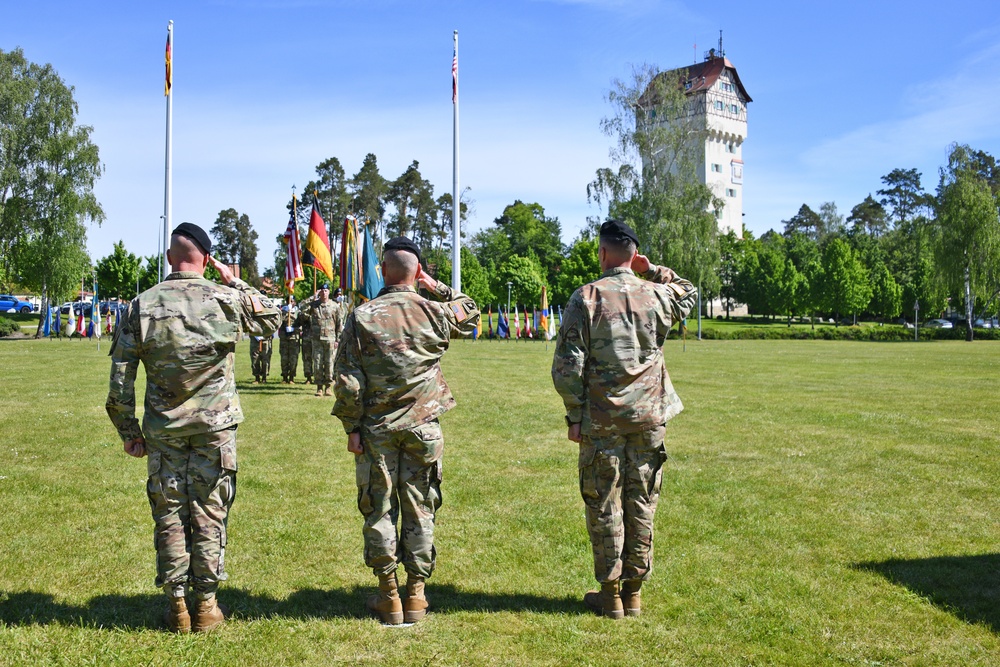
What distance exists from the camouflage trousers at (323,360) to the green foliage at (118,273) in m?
64.8

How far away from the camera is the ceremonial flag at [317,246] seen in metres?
18.4

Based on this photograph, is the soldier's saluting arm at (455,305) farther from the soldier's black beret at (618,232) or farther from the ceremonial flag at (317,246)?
the ceremonial flag at (317,246)

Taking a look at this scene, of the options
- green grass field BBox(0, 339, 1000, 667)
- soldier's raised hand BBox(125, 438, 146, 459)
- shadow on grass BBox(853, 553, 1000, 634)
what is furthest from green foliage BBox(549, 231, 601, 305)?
soldier's raised hand BBox(125, 438, 146, 459)

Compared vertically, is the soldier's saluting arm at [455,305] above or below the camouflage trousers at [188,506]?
above

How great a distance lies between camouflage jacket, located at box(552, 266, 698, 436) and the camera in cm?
513

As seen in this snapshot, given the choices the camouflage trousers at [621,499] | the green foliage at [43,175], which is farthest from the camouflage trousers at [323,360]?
the green foliage at [43,175]

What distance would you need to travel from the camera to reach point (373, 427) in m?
5.13

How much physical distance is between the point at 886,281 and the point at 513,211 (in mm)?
54869

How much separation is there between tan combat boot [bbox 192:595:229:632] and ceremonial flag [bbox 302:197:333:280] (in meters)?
13.6

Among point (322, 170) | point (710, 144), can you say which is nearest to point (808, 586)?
point (322, 170)

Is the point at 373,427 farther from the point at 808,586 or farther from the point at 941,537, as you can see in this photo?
the point at 941,537

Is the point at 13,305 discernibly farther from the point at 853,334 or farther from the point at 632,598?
the point at 632,598

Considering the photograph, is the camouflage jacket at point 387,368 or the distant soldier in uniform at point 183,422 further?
the camouflage jacket at point 387,368

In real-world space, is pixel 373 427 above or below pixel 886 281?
below
